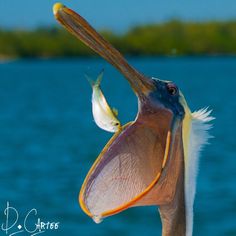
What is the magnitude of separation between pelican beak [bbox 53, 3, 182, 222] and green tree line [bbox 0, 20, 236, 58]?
268ft

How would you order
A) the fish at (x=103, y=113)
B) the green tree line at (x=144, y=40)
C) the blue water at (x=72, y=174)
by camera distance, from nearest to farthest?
the fish at (x=103, y=113), the blue water at (x=72, y=174), the green tree line at (x=144, y=40)

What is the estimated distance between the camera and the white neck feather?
11.1 feet

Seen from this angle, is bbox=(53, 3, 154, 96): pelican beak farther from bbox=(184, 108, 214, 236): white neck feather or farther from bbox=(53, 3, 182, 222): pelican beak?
bbox=(184, 108, 214, 236): white neck feather

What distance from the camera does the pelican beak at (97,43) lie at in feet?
10.4

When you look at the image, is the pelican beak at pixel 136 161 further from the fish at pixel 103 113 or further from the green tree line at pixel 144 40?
the green tree line at pixel 144 40

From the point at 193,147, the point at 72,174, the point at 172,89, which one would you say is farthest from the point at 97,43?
the point at 72,174

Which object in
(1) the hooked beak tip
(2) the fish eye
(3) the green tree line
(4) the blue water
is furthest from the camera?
(3) the green tree line

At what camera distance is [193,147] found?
3404 mm

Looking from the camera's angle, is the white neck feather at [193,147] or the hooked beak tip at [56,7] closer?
the hooked beak tip at [56,7]

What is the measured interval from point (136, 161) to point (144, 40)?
8970cm

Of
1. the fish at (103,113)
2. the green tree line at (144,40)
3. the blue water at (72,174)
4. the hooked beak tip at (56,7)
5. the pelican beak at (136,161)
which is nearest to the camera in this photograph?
the hooked beak tip at (56,7)

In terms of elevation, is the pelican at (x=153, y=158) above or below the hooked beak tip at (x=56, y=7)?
below

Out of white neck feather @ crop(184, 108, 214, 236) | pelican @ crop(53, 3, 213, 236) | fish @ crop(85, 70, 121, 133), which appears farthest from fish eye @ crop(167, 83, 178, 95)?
fish @ crop(85, 70, 121, 133)

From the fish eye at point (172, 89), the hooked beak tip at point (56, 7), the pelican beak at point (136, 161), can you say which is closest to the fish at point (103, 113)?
the pelican beak at point (136, 161)
